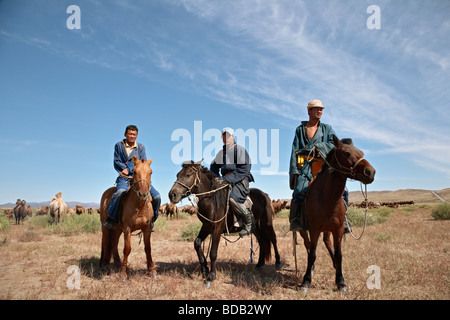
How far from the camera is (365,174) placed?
438cm

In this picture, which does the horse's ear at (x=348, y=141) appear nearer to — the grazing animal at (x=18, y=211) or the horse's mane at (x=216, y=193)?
the horse's mane at (x=216, y=193)

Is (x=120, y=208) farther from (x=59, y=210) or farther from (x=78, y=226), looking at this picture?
(x=59, y=210)

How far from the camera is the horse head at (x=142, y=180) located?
563 cm

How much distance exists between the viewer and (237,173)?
6625 millimetres

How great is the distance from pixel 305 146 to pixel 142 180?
12.3 ft

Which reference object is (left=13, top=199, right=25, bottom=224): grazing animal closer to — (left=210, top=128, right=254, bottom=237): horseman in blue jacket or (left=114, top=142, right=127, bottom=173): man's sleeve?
(left=114, top=142, right=127, bottom=173): man's sleeve

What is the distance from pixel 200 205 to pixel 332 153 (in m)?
3.09

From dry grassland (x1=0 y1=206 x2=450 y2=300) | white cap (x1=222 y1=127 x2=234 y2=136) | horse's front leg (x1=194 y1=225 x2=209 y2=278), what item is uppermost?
white cap (x1=222 y1=127 x2=234 y2=136)

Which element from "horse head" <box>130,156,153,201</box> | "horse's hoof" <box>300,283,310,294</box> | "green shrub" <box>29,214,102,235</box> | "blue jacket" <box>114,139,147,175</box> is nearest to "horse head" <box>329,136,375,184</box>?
"horse's hoof" <box>300,283,310,294</box>

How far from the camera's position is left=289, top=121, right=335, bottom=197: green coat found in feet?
19.0

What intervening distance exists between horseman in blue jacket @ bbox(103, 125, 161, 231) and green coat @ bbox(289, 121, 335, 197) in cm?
348

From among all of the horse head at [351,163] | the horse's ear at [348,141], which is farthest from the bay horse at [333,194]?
the horse's ear at [348,141]

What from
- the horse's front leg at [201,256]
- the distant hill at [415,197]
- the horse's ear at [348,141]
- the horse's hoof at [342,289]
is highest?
the horse's ear at [348,141]

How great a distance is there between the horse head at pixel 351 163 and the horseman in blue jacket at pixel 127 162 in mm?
4381
